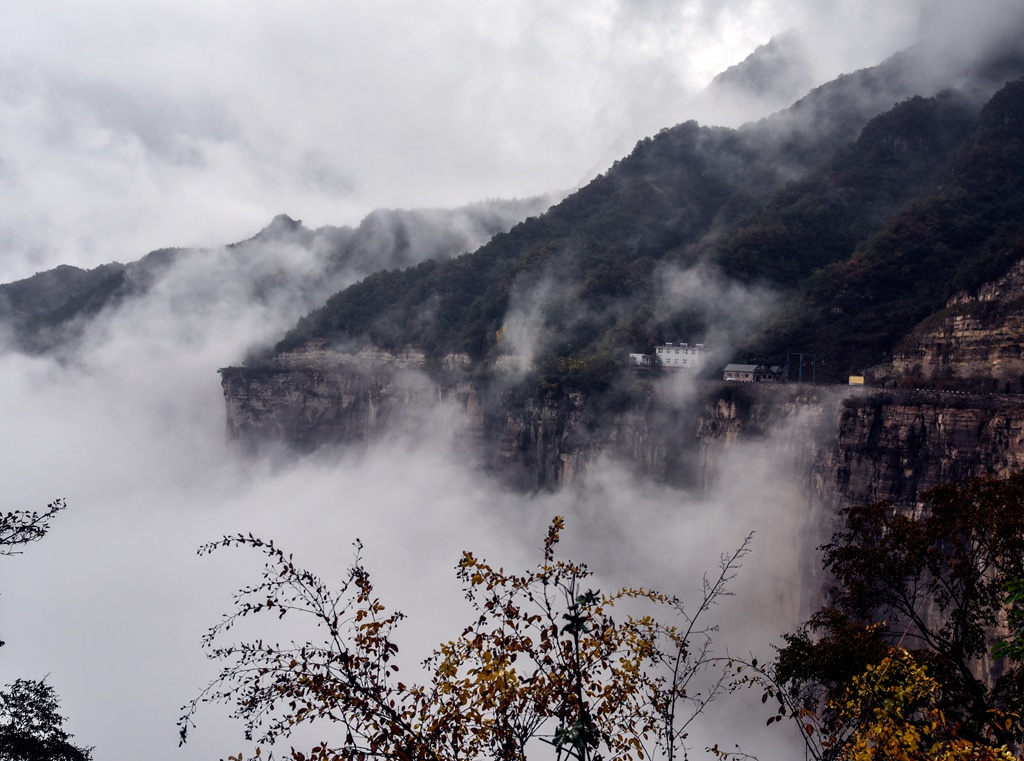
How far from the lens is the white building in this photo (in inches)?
2076

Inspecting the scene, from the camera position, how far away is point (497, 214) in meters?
128

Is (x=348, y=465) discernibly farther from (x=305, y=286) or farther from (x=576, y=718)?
(x=576, y=718)

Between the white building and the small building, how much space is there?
4.28m

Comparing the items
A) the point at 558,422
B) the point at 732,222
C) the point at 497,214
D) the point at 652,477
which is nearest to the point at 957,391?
the point at 652,477

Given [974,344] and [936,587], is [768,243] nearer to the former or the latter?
[974,344]

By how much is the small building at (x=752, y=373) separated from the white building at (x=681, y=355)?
4282mm

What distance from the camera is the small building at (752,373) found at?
4652 cm

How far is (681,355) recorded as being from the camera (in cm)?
5397

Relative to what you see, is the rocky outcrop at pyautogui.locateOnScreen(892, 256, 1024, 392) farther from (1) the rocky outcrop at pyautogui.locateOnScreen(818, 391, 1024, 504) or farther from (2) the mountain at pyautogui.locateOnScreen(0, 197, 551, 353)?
(2) the mountain at pyautogui.locateOnScreen(0, 197, 551, 353)

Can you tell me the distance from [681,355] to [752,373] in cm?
788

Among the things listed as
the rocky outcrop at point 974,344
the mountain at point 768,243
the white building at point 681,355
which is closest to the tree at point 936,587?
the rocky outcrop at point 974,344

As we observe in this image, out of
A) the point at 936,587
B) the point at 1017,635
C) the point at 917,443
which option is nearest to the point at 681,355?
the point at 917,443

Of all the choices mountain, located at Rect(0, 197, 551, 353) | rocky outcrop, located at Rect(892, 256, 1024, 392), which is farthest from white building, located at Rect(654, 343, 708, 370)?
mountain, located at Rect(0, 197, 551, 353)

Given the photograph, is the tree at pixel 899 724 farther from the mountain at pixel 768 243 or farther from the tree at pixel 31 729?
the mountain at pixel 768 243
